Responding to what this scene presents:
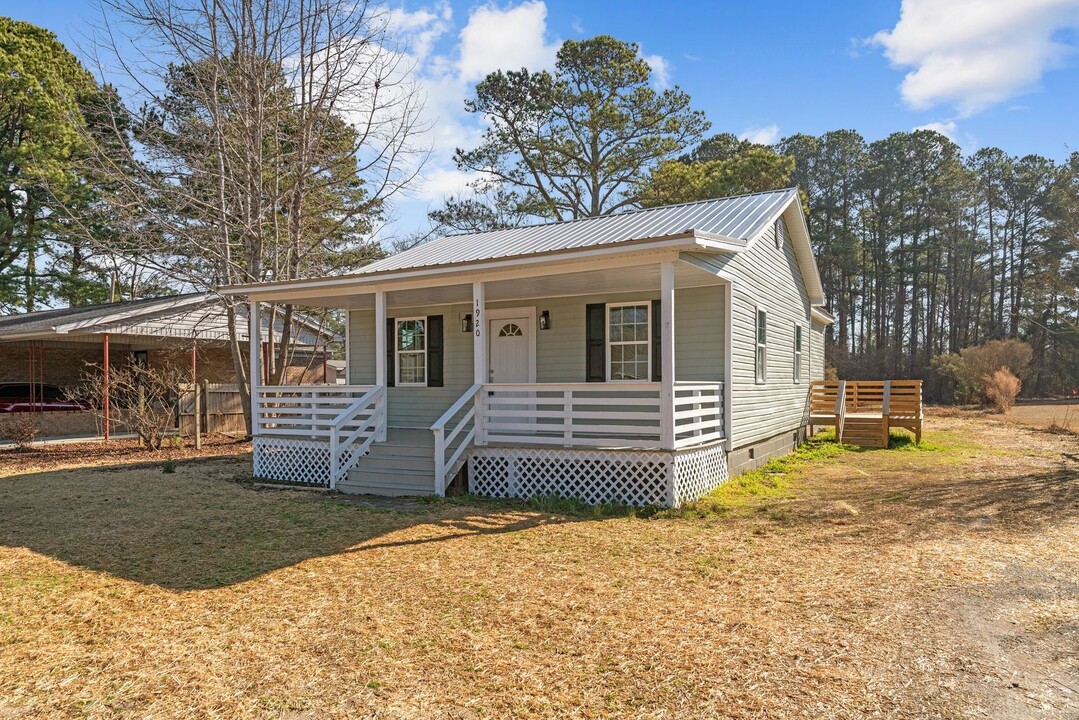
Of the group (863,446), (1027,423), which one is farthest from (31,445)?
(1027,423)

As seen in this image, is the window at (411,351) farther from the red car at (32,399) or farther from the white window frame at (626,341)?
the red car at (32,399)

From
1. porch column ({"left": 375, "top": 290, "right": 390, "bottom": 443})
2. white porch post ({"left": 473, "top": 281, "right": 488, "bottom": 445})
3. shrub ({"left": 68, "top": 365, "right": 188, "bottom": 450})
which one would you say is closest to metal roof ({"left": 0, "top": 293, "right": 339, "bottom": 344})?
shrub ({"left": 68, "top": 365, "right": 188, "bottom": 450})

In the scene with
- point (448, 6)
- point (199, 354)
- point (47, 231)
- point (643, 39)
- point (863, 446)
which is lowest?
point (863, 446)

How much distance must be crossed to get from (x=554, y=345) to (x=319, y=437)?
174 inches

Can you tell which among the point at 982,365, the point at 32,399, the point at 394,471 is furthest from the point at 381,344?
A: the point at 982,365

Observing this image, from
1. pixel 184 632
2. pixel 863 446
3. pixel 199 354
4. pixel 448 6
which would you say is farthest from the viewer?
pixel 199 354

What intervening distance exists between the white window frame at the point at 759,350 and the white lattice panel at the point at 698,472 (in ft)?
8.57

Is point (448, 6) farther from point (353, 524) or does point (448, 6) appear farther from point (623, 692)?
point (623, 692)

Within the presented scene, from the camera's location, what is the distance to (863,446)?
15.5 meters

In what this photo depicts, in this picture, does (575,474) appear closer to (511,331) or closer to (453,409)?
(453,409)

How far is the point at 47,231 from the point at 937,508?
104 ft

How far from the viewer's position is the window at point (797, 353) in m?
15.7

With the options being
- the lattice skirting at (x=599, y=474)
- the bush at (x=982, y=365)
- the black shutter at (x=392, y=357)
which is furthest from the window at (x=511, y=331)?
the bush at (x=982, y=365)

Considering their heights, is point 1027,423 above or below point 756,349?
below
